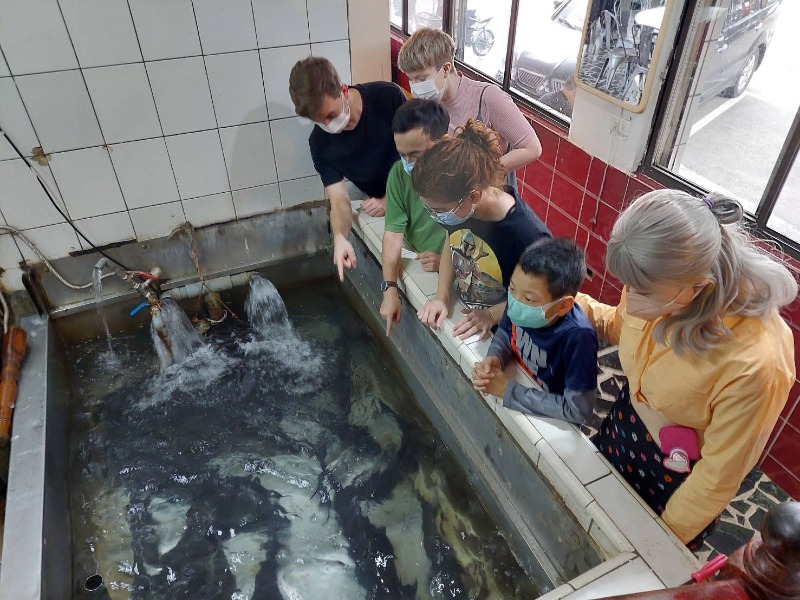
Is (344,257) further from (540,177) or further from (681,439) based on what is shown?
(681,439)

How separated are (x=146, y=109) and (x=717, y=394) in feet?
9.16

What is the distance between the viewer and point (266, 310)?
11.1ft

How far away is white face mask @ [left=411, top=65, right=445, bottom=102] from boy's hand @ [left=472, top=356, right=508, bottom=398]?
1241 millimetres

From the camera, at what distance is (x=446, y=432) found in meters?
2.56

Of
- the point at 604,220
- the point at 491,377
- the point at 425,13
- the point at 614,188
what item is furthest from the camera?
the point at 425,13

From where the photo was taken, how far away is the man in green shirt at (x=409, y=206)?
6.89ft

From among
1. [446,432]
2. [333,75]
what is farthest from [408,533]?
[333,75]

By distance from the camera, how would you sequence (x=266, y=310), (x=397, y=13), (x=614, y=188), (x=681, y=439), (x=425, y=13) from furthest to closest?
(x=397, y=13), (x=425, y=13), (x=266, y=310), (x=614, y=188), (x=681, y=439)

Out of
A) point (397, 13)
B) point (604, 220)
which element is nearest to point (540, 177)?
point (604, 220)

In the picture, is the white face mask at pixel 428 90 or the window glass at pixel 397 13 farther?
the window glass at pixel 397 13

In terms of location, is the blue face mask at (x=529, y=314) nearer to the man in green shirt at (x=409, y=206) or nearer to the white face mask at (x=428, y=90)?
the man in green shirt at (x=409, y=206)

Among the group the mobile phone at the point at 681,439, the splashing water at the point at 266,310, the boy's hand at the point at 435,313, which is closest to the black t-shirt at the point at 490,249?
the boy's hand at the point at 435,313

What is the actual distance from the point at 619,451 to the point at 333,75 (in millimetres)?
1892

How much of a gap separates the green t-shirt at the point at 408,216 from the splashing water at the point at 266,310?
3.55ft
